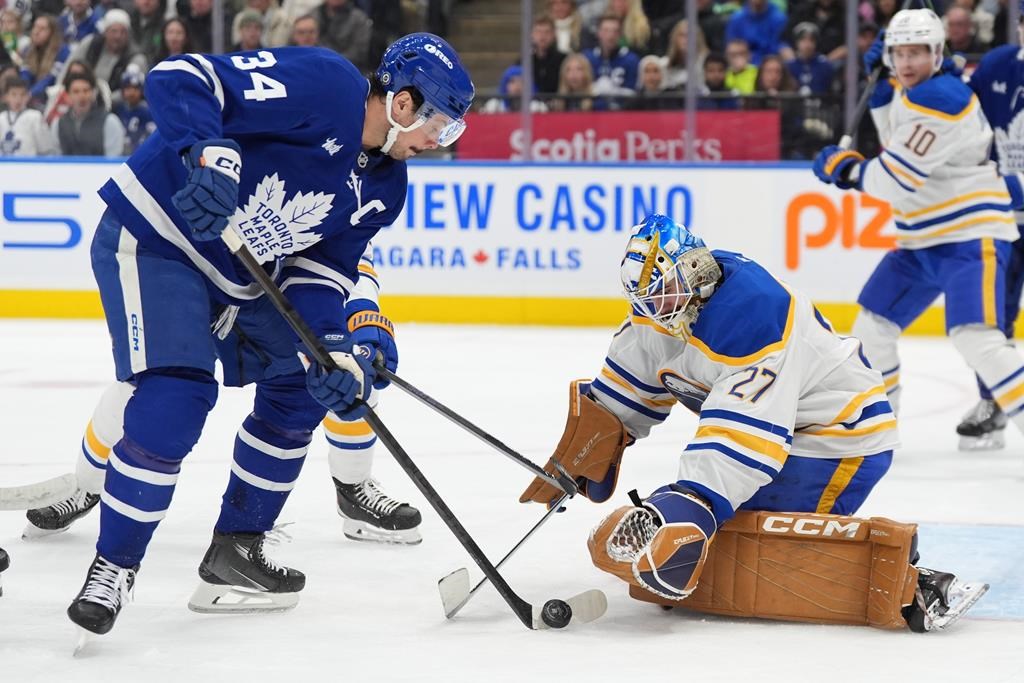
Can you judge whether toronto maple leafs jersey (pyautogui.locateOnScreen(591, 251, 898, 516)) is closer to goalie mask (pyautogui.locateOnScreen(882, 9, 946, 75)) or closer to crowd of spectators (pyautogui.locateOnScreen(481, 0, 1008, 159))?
goalie mask (pyautogui.locateOnScreen(882, 9, 946, 75))

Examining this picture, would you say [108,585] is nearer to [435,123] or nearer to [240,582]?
[240,582]

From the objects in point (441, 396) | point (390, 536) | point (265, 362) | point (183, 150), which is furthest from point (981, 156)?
point (183, 150)

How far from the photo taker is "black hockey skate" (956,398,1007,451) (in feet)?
15.5

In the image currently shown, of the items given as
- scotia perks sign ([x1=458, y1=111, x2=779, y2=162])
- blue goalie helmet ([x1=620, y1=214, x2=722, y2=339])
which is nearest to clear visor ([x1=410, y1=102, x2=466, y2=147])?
blue goalie helmet ([x1=620, y1=214, x2=722, y2=339])

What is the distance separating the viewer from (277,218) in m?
2.74

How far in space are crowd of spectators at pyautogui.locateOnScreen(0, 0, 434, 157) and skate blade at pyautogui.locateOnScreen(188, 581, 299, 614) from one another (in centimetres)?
516

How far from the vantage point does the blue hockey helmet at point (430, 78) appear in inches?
105

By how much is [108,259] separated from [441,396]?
2.84 metres

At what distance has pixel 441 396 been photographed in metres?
5.45

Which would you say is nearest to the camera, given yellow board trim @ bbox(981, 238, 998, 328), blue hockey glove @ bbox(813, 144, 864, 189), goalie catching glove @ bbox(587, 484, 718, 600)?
goalie catching glove @ bbox(587, 484, 718, 600)

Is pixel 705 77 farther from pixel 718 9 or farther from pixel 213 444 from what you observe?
pixel 213 444

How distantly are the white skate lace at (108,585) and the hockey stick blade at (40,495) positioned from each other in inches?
33.9

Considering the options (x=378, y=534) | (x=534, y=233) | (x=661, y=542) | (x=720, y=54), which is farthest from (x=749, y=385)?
(x=720, y=54)

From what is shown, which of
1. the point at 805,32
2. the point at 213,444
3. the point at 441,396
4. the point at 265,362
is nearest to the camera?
the point at 265,362
